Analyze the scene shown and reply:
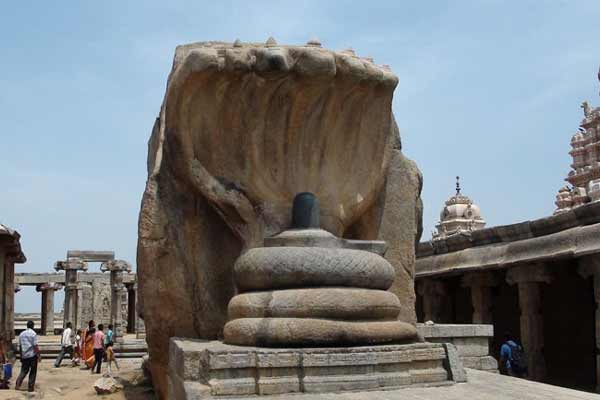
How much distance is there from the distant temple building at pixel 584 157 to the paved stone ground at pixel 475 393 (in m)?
22.4

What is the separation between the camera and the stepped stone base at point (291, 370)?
17.5 ft

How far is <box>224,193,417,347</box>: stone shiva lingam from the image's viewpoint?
5785 millimetres

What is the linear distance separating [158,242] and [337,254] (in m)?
1.91

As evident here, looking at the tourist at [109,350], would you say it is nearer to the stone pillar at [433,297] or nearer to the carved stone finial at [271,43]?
the stone pillar at [433,297]

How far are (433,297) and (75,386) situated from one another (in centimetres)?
834

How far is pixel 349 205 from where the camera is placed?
24.1 ft

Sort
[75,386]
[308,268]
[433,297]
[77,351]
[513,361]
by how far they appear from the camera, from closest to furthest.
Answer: [308,268]
[513,361]
[75,386]
[433,297]
[77,351]

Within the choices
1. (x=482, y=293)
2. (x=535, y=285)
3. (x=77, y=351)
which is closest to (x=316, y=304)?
(x=535, y=285)

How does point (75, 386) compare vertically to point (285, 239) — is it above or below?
below

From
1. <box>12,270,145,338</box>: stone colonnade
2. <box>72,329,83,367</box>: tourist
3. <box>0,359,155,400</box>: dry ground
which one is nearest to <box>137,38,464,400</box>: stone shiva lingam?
<box>0,359,155,400</box>: dry ground

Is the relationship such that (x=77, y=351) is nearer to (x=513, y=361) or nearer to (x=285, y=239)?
(x=513, y=361)

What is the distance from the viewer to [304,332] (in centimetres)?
572

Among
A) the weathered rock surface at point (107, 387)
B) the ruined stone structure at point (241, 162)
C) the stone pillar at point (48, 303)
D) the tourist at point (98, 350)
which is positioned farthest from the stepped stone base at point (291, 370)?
the stone pillar at point (48, 303)

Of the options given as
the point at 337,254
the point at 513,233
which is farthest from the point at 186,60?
the point at 513,233
